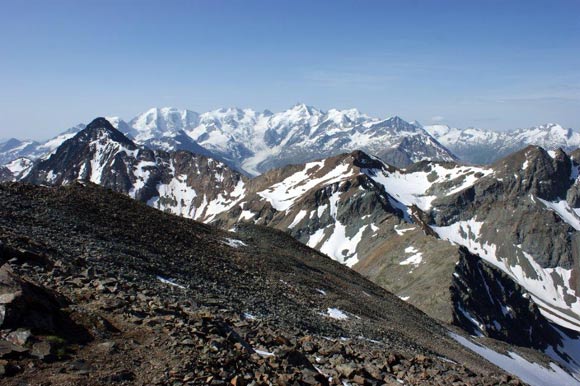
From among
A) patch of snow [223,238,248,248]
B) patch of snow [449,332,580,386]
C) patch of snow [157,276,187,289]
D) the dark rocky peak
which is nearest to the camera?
patch of snow [157,276,187,289]

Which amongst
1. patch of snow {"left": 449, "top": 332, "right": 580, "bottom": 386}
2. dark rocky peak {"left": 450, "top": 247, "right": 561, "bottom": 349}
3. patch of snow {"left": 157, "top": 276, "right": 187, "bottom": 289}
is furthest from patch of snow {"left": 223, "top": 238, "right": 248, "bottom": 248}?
dark rocky peak {"left": 450, "top": 247, "right": 561, "bottom": 349}

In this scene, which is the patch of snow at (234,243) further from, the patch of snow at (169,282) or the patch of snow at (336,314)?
the patch of snow at (169,282)

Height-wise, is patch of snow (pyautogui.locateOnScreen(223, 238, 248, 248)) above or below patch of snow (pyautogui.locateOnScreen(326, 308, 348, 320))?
above

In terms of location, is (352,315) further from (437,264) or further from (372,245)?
(372,245)

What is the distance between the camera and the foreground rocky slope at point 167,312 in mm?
13672

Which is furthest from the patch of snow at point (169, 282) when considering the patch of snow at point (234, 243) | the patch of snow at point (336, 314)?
the patch of snow at point (234, 243)

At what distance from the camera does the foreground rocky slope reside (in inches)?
538

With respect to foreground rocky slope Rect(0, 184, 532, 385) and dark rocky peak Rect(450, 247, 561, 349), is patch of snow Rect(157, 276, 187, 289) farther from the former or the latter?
dark rocky peak Rect(450, 247, 561, 349)

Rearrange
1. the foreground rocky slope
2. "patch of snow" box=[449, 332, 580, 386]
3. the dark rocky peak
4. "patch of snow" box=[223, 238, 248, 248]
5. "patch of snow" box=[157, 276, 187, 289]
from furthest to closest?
1. the dark rocky peak
2. "patch of snow" box=[449, 332, 580, 386]
3. "patch of snow" box=[223, 238, 248, 248]
4. "patch of snow" box=[157, 276, 187, 289]
5. the foreground rocky slope

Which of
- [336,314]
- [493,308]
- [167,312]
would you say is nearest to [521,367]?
[336,314]

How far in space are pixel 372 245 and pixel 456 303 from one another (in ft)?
283

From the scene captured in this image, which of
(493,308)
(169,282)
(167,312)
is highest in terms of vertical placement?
(167,312)

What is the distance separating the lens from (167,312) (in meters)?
18.6

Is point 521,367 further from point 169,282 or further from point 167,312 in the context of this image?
point 167,312
